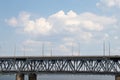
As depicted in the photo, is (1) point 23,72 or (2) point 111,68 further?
(1) point 23,72

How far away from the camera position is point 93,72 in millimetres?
97500

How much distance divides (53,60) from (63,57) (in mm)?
3797

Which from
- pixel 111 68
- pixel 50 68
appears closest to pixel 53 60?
pixel 50 68

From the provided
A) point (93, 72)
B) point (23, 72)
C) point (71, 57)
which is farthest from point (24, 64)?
point (93, 72)

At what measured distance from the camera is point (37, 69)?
338 feet

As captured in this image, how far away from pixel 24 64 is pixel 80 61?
739 inches

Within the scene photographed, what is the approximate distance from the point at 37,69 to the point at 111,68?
925 inches

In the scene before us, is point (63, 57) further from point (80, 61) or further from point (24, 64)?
point (24, 64)

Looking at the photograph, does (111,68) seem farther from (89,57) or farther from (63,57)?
(63,57)

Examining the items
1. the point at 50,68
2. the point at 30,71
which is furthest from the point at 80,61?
the point at 30,71

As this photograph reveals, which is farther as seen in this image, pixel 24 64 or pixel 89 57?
pixel 24 64

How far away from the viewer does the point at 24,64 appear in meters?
105

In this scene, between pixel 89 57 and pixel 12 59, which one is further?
pixel 12 59

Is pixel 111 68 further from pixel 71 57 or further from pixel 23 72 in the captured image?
pixel 23 72
